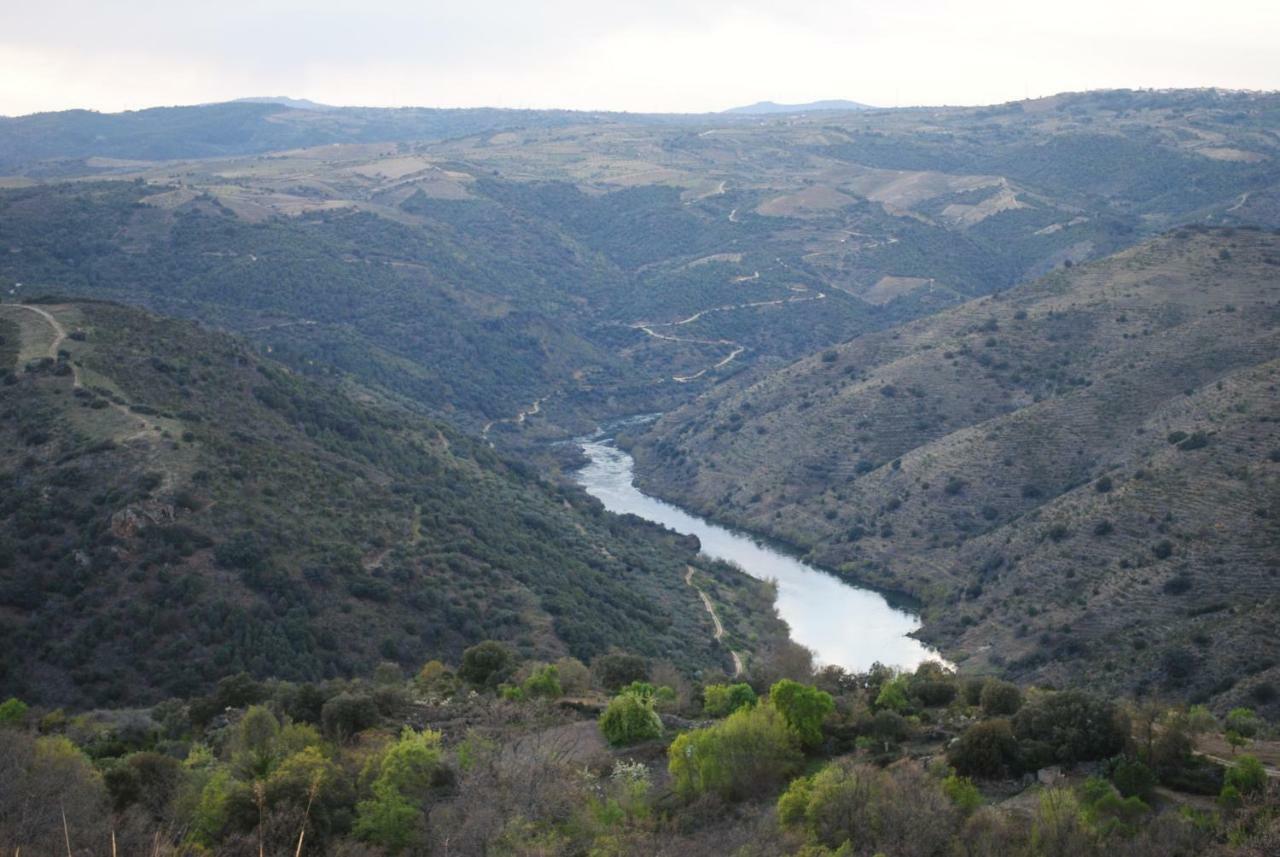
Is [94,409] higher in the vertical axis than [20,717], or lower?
higher

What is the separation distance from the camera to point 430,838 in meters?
21.3

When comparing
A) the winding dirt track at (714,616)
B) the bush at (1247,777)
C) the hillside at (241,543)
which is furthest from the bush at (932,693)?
the hillside at (241,543)

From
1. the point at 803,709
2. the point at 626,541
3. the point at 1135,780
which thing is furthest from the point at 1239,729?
the point at 626,541

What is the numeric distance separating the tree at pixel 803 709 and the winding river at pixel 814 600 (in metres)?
27.3

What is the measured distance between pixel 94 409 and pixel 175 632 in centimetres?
1441

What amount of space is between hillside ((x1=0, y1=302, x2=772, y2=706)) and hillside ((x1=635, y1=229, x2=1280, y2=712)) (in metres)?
11.1

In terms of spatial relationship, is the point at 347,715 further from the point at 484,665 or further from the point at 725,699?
the point at 725,699

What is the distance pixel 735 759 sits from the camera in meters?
24.4

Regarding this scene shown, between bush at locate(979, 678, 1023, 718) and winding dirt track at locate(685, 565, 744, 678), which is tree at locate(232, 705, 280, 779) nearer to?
bush at locate(979, 678, 1023, 718)

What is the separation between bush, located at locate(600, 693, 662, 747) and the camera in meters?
28.3

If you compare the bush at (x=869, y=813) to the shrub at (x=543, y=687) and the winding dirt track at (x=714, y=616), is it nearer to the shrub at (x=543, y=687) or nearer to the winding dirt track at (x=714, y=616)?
the shrub at (x=543, y=687)

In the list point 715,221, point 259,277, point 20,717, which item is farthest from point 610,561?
point 715,221

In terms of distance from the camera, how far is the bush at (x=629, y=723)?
92.7ft

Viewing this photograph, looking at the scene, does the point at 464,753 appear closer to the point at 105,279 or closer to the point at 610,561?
the point at 610,561
